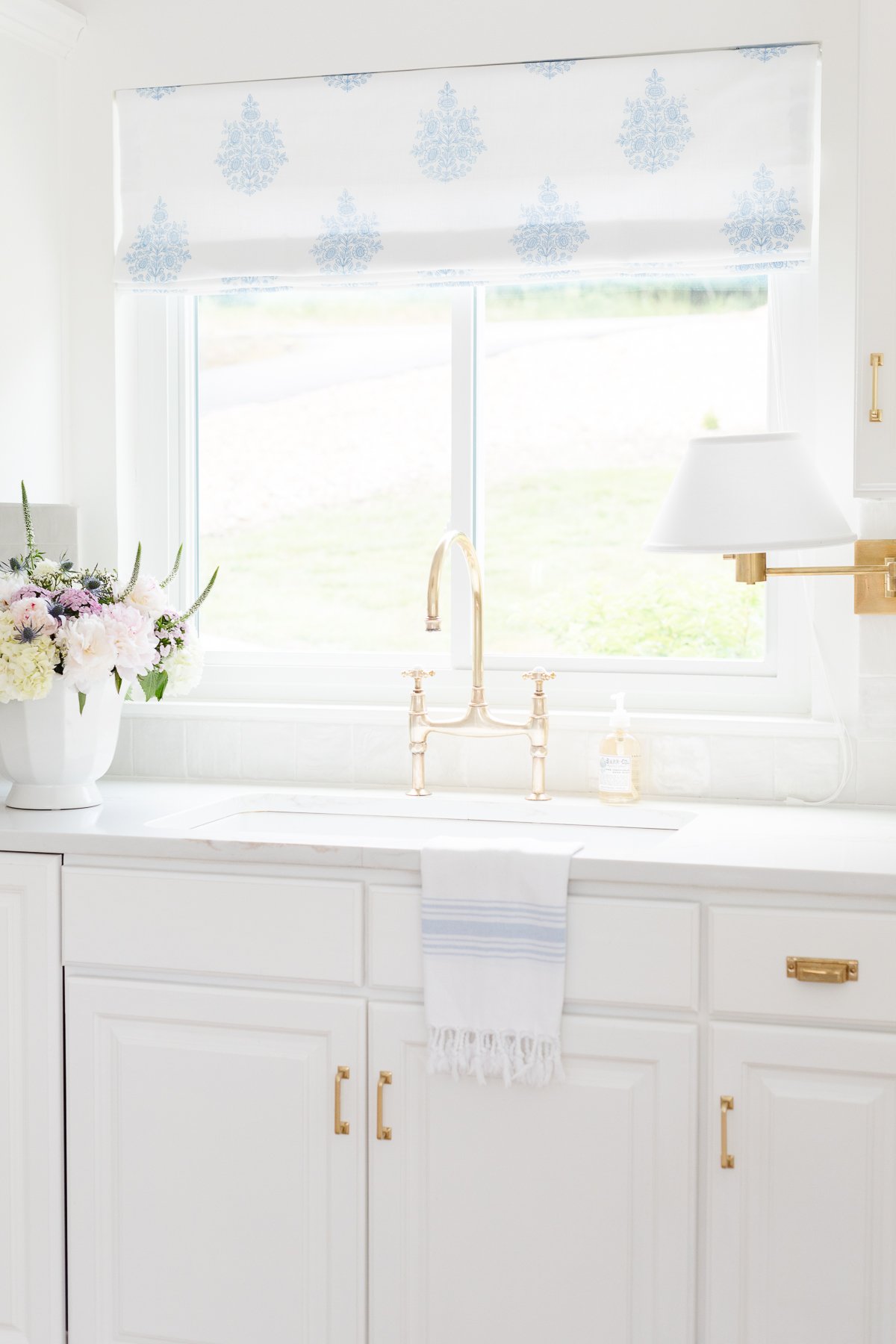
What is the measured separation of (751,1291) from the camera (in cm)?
179

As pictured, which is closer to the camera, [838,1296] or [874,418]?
[838,1296]

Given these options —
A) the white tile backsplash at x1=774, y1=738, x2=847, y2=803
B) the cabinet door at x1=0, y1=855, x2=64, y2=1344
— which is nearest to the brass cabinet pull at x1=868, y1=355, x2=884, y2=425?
the white tile backsplash at x1=774, y1=738, x2=847, y2=803

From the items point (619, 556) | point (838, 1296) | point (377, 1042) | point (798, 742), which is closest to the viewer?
point (838, 1296)

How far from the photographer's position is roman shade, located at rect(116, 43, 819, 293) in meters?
2.30

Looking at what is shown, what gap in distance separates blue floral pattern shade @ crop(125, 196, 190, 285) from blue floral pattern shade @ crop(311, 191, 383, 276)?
10.4 inches

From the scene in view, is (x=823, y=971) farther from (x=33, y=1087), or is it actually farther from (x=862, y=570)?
(x=33, y=1087)

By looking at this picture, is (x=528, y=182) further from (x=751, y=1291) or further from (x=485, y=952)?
(x=751, y=1291)

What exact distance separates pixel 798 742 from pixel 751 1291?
89cm

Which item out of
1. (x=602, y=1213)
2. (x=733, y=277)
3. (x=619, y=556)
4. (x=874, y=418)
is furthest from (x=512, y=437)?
(x=602, y=1213)

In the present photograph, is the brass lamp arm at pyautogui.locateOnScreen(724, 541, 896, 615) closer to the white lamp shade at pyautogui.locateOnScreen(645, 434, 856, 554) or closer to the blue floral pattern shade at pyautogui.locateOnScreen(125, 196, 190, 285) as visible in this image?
the white lamp shade at pyautogui.locateOnScreen(645, 434, 856, 554)

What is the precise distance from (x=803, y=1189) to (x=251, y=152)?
196 cm

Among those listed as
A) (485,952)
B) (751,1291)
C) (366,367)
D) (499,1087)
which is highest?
(366,367)

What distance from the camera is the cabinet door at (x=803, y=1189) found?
1.75 metres

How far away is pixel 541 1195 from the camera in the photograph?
1.85m
